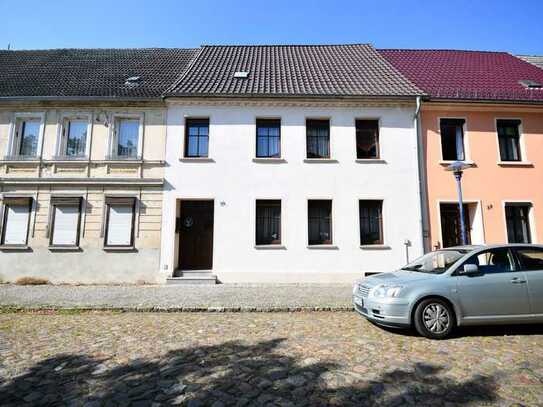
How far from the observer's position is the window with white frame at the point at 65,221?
1170 cm

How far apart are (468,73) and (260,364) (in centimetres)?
1672

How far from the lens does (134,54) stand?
16.6 metres

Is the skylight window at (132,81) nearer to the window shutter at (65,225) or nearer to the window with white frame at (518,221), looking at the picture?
the window shutter at (65,225)

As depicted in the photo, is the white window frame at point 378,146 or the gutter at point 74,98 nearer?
the gutter at point 74,98

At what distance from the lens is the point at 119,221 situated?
1184 centimetres

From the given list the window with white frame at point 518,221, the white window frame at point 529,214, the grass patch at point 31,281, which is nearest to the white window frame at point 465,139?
the white window frame at point 529,214

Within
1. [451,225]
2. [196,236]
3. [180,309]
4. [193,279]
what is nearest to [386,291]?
[180,309]

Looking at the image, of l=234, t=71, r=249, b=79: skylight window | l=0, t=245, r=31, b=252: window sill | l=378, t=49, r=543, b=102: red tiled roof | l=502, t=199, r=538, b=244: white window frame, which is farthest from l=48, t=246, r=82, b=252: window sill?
l=502, t=199, r=538, b=244: white window frame

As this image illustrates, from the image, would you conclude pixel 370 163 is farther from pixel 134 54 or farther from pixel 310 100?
pixel 134 54

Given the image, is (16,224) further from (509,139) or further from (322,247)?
(509,139)

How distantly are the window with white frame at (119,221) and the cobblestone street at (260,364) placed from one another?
5.46m

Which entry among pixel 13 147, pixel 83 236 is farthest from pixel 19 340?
pixel 13 147

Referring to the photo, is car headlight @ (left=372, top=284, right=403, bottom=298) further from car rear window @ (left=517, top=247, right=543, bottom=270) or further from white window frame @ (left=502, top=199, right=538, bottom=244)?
white window frame @ (left=502, top=199, right=538, bottom=244)

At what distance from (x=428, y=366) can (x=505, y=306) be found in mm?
2473
